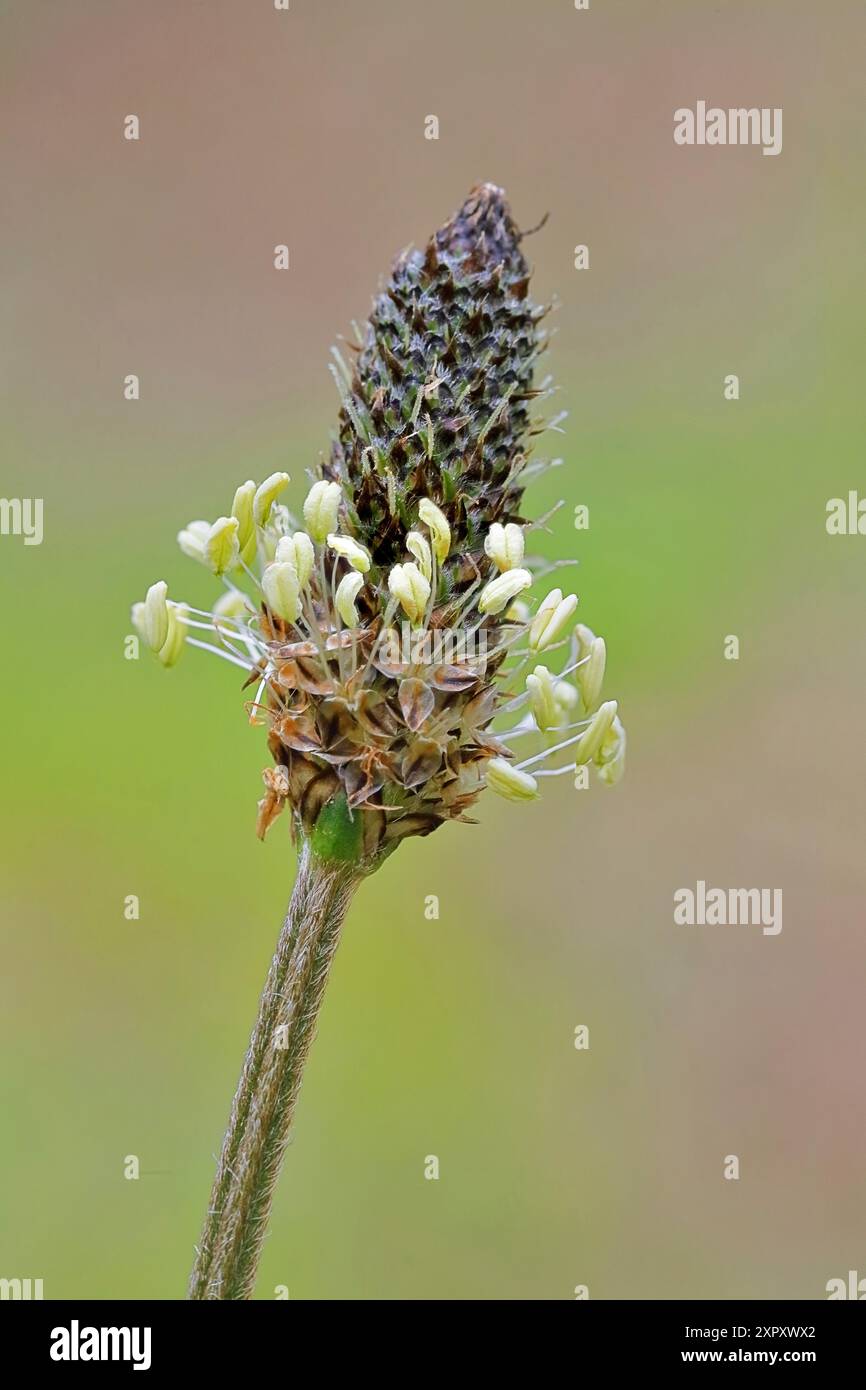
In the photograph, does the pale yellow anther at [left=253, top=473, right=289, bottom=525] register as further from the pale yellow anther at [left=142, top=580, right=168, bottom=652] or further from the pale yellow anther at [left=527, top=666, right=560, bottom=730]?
the pale yellow anther at [left=527, top=666, right=560, bottom=730]

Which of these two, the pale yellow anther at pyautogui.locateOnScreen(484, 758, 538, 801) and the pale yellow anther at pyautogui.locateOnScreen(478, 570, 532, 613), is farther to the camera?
the pale yellow anther at pyautogui.locateOnScreen(484, 758, 538, 801)

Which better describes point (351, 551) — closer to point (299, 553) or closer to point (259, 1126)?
point (299, 553)

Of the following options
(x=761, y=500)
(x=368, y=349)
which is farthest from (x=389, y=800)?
(x=761, y=500)

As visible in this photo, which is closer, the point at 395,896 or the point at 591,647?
the point at 591,647

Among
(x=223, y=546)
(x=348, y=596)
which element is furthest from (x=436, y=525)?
(x=223, y=546)

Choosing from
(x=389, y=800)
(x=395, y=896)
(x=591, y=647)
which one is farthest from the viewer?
(x=395, y=896)

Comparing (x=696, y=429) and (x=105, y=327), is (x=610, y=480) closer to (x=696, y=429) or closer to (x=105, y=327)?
(x=696, y=429)

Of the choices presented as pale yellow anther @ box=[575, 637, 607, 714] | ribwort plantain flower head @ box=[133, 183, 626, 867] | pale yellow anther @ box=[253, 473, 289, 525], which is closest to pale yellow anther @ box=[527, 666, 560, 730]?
ribwort plantain flower head @ box=[133, 183, 626, 867]
